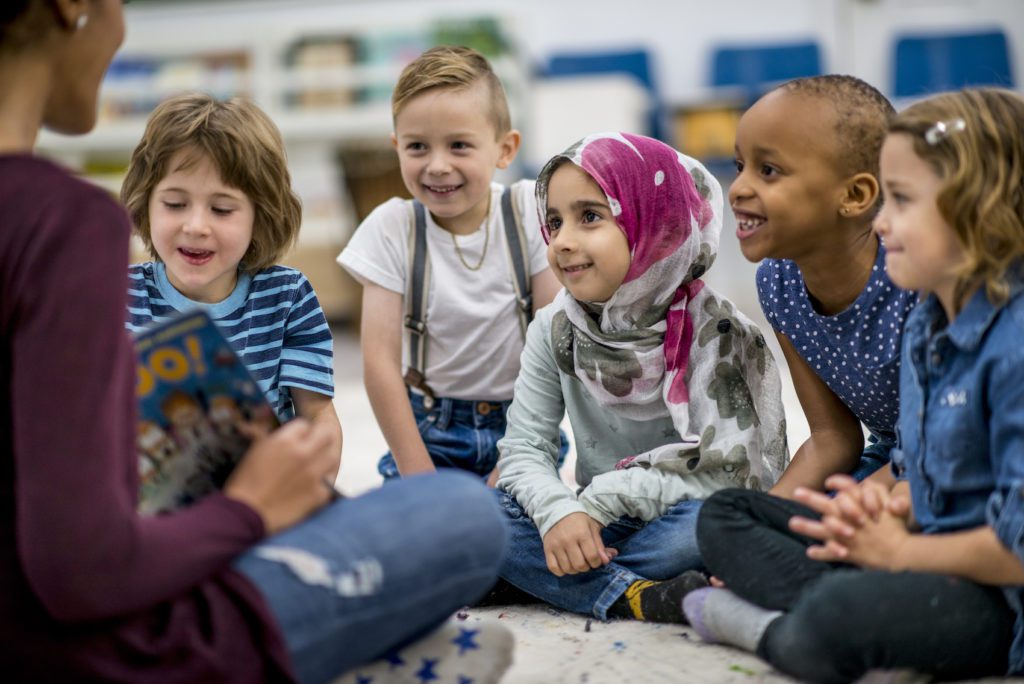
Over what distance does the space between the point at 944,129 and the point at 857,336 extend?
0.37m

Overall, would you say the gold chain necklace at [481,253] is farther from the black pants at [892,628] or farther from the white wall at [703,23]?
the white wall at [703,23]

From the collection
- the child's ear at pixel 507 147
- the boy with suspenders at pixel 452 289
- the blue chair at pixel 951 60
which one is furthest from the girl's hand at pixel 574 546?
the blue chair at pixel 951 60

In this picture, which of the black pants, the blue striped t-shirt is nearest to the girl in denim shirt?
the black pants

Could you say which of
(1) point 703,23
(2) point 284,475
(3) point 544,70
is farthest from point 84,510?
(1) point 703,23

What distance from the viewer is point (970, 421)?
3.42ft

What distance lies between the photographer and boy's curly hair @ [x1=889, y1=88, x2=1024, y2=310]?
104cm

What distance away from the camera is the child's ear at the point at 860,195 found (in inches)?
53.2

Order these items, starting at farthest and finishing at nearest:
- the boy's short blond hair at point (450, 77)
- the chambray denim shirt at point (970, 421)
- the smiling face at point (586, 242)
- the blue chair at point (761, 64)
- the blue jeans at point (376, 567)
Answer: the blue chair at point (761, 64), the boy's short blond hair at point (450, 77), the smiling face at point (586, 242), the chambray denim shirt at point (970, 421), the blue jeans at point (376, 567)

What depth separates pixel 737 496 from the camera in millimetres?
1240

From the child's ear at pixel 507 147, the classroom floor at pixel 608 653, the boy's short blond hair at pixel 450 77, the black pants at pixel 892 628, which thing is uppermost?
the boy's short blond hair at pixel 450 77

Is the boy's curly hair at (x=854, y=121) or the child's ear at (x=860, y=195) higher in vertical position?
the boy's curly hair at (x=854, y=121)

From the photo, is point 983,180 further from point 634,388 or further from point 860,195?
point 634,388

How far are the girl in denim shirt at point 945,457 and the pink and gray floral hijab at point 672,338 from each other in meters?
0.31

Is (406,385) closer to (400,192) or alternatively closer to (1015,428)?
(1015,428)
